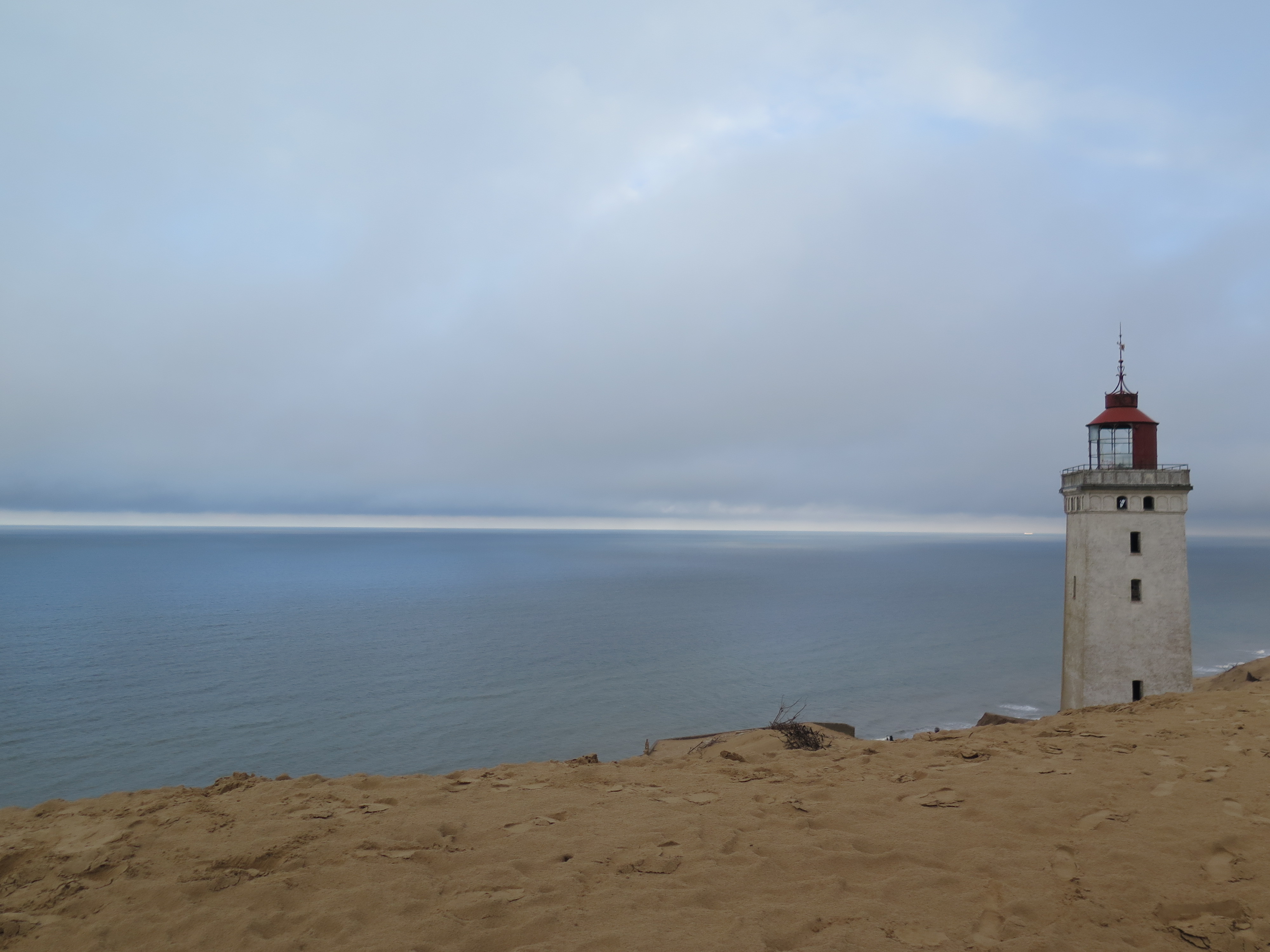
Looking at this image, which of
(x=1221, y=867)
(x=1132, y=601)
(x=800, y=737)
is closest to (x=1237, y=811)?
(x=1221, y=867)

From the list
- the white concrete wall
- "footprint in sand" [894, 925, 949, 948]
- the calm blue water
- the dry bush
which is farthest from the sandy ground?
the calm blue water

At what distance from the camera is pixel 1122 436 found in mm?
23797

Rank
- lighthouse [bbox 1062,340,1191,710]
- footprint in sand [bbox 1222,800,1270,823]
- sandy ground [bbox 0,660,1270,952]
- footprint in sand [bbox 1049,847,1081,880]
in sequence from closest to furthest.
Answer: sandy ground [bbox 0,660,1270,952] < footprint in sand [bbox 1049,847,1081,880] < footprint in sand [bbox 1222,800,1270,823] < lighthouse [bbox 1062,340,1191,710]

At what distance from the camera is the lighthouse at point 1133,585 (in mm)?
22297

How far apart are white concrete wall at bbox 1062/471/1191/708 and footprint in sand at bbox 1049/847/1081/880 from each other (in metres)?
19.2

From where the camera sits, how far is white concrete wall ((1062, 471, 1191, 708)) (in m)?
22.3

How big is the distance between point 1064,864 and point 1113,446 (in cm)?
2286

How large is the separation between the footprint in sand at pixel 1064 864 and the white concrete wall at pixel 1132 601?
19233 millimetres

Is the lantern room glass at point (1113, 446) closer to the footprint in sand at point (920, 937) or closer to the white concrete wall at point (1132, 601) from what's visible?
the white concrete wall at point (1132, 601)

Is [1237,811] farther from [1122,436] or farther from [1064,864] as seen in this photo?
[1122,436]

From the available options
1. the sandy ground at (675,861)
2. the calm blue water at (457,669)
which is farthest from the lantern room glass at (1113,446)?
the calm blue water at (457,669)

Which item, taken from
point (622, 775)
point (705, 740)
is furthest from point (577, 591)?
point (622, 775)

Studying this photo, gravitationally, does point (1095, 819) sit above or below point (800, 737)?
above

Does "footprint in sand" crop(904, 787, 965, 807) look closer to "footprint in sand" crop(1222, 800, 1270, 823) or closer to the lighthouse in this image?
"footprint in sand" crop(1222, 800, 1270, 823)
